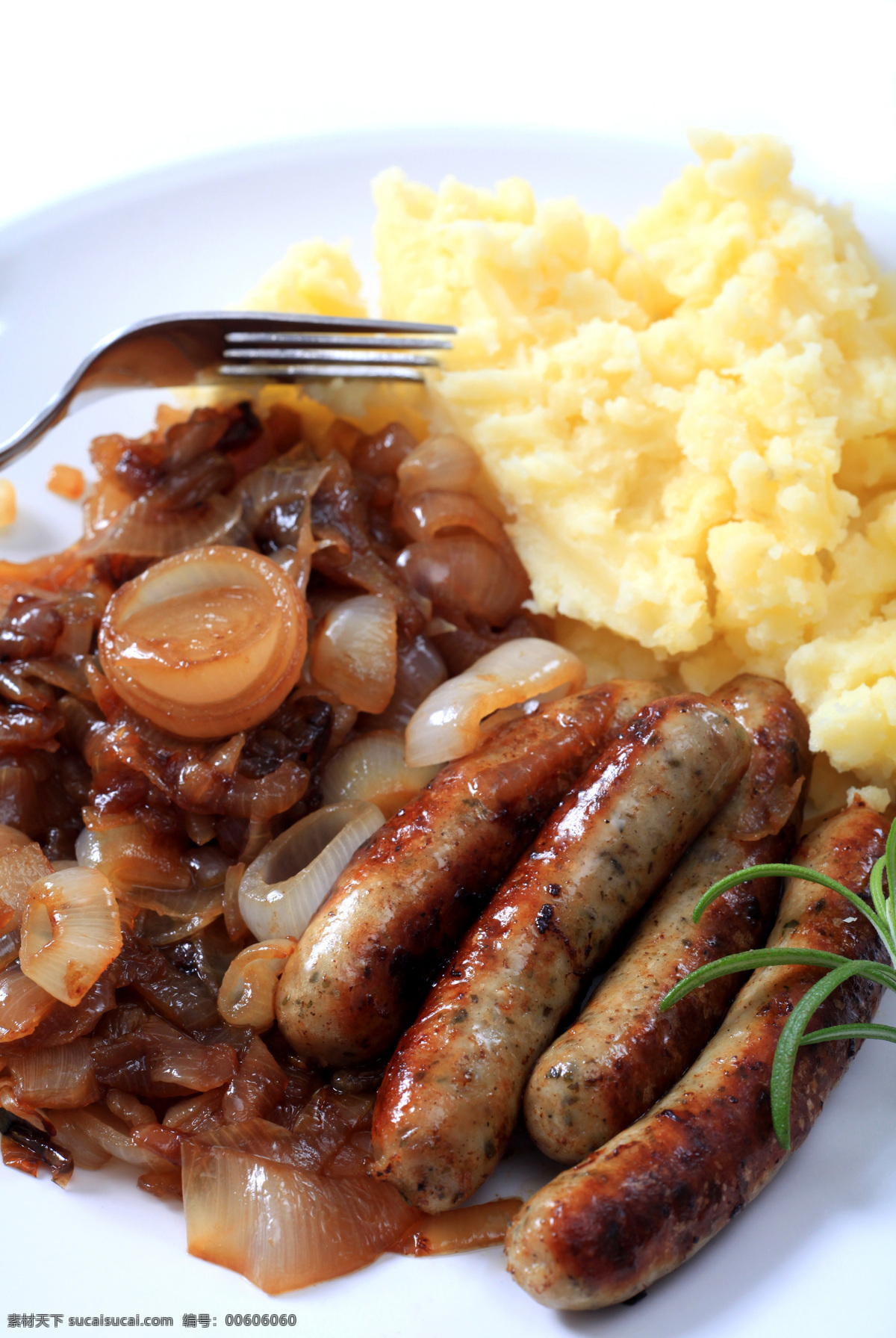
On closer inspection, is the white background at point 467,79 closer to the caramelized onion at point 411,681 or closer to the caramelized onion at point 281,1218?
the caramelized onion at point 411,681

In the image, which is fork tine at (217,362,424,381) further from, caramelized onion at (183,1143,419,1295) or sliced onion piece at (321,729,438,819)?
caramelized onion at (183,1143,419,1295)

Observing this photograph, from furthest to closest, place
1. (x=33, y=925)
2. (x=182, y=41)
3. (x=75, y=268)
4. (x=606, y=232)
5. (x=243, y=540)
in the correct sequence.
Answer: (x=182, y=41), (x=75, y=268), (x=606, y=232), (x=243, y=540), (x=33, y=925)

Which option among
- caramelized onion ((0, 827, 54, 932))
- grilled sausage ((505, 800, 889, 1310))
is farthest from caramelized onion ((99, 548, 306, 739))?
grilled sausage ((505, 800, 889, 1310))

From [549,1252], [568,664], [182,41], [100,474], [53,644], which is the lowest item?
[549,1252]

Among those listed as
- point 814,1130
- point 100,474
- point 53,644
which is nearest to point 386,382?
point 100,474

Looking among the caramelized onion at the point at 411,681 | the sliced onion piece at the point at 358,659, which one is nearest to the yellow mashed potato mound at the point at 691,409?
the caramelized onion at the point at 411,681

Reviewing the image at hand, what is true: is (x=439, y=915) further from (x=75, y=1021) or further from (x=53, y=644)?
(x=53, y=644)
